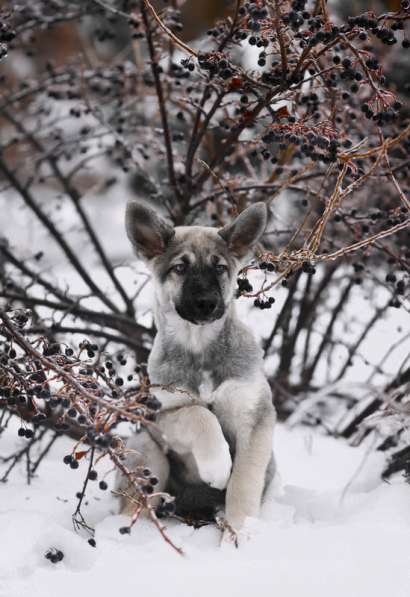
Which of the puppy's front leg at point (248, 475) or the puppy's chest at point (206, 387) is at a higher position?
the puppy's chest at point (206, 387)

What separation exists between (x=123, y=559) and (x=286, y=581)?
0.66 m

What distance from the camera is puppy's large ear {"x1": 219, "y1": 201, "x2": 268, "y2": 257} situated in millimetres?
3682

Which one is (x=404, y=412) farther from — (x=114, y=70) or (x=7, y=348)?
(x=114, y=70)

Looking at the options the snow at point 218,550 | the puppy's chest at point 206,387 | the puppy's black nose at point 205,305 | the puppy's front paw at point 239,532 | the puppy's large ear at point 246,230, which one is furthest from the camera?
the puppy's large ear at point 246,230

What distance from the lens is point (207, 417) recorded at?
3.45 m

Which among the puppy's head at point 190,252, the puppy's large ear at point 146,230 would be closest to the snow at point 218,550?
the puppy's head at point 190,252

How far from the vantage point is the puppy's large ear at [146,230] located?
3.75 meters

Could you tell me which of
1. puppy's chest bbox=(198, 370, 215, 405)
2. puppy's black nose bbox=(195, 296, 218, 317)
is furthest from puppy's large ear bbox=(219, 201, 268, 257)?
puppy's chest bbox=(198, 370, 215, 405)

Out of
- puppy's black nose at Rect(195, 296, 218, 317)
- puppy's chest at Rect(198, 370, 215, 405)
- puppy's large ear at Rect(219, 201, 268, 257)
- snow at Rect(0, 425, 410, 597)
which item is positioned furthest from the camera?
puppy's large ear at Rect(219, 201, 268, 257)

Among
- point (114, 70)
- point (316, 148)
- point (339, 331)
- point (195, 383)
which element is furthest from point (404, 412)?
point (339, 331)

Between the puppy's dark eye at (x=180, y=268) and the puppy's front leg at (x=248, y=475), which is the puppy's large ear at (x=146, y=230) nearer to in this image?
the puppy's dark eye at (x=180, y=268)

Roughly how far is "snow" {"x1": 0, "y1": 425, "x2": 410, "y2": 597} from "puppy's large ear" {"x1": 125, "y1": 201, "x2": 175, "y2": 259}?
1289 mm

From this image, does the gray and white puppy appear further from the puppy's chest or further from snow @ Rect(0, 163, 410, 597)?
snow @ Rect(0, 163, 410, 597)

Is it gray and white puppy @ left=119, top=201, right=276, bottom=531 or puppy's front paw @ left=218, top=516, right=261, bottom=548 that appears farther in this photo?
gray and white puppy @ left=119, top=201, right=276, bottom=531
